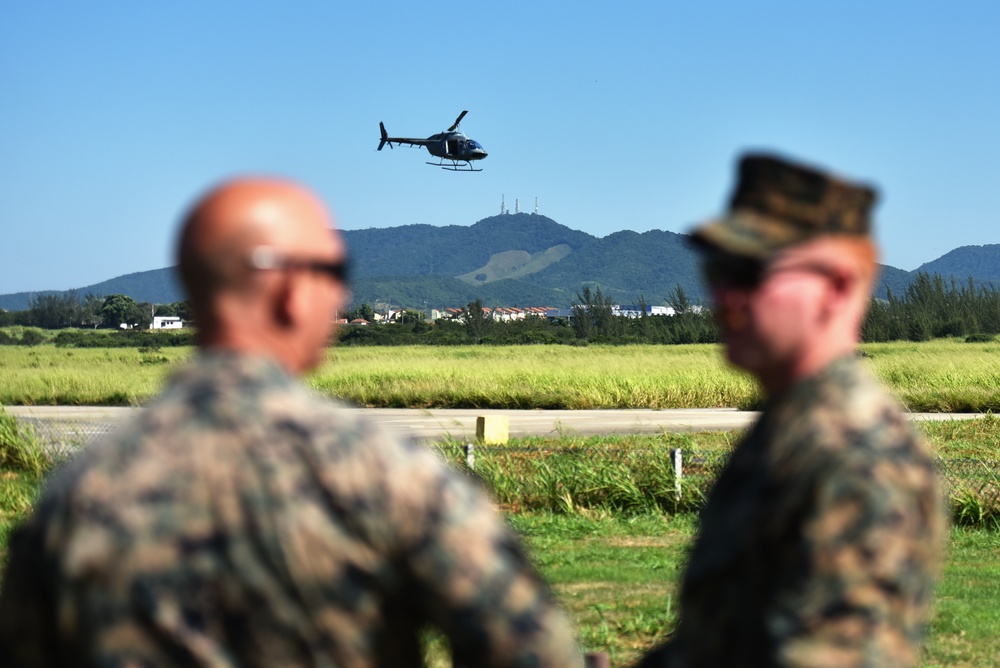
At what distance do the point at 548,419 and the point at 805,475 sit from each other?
26237 millimetres

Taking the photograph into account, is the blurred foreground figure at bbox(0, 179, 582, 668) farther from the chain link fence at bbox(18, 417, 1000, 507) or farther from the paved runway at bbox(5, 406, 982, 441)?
the paved runway at bbox(5, 406, 982, 441)

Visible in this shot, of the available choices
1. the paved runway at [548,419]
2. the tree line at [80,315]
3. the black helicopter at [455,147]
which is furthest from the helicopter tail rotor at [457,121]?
the tree line at [80,315]

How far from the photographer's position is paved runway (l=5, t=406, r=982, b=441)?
24312 millimetres

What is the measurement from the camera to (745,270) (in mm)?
2271

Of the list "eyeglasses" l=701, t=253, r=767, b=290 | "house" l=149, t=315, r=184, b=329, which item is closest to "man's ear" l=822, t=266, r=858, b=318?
"eyeglasses" l=701, t=253, r=767, b=290

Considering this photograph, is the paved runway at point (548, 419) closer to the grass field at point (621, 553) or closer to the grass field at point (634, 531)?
the grass field at point (634, 531)

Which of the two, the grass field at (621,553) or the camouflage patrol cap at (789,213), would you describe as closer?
the camouflage patrol cap at (789,213)

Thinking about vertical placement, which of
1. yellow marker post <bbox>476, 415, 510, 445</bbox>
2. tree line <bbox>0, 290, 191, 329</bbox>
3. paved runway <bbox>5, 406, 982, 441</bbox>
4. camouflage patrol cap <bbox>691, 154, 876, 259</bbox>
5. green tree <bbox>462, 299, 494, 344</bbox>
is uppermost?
tree line <bbox>0, 290, 191, 329</bbox>

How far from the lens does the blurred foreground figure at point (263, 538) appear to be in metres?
1.88

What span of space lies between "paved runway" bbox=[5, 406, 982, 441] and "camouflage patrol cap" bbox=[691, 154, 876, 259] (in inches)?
755

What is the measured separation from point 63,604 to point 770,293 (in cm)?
122

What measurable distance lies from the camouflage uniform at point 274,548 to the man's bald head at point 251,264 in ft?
0.29

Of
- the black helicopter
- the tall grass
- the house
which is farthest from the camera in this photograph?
the house

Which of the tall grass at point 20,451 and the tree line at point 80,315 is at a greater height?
the tree line at point 80,315
